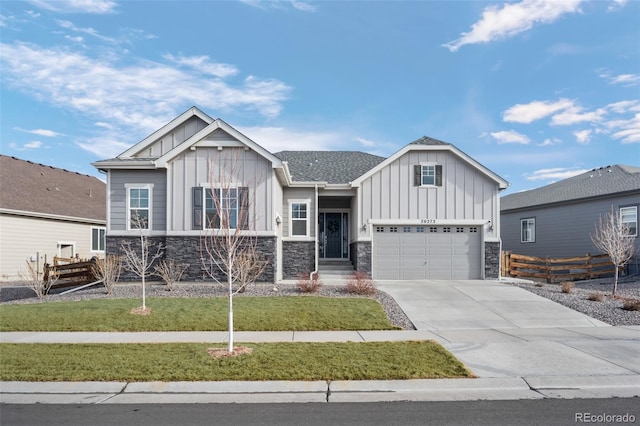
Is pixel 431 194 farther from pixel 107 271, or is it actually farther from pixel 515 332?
pixel 107 271

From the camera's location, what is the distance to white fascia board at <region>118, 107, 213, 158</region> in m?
18.9

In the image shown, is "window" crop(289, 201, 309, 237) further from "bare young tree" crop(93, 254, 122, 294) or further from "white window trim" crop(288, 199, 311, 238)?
"bare young tree" crop(93, 254, 122, 294)

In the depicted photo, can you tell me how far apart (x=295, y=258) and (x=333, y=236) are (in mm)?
4815

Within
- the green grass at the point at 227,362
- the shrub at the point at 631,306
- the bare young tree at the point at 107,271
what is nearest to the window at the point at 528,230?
the shrub at the point at 631,306

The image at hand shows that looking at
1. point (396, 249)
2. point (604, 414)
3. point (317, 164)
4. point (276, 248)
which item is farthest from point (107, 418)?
point (317, 164)

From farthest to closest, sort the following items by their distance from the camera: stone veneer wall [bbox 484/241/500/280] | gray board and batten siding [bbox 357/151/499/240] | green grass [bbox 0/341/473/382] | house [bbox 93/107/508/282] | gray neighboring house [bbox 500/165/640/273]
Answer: gray neighboring house [bbox 500/165/640/273] → gray board and batten siding [bbox 357/151/499/240] → stone veneer wall [bbox 484/241/500/280] → house [bbox 93/107/508/282] → green grass [bbox 0/341/473/382]

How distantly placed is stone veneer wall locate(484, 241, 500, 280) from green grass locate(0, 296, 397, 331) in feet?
26.3

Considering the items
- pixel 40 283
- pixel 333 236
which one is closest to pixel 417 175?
pixel 333 236

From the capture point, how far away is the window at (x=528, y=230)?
28.1m

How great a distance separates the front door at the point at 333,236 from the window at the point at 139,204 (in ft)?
29.4

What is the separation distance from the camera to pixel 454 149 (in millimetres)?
19672

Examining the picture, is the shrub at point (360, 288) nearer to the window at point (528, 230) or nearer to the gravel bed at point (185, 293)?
the gravel bed at point (185, 293)

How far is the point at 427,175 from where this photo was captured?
19.9m

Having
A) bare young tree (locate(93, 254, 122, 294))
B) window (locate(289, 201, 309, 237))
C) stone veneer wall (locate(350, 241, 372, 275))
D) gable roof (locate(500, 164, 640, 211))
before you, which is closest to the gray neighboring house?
gable roof (locate(500, 164, 640, 211))
